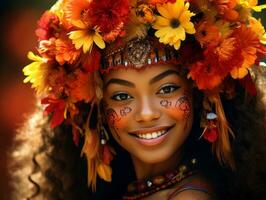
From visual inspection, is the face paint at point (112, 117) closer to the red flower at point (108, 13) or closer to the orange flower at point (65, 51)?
the orange flower at point (65, 51)

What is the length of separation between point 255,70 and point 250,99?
0.47 ft

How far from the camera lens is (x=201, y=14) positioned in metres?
3.16

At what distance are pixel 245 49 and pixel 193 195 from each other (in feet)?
2.27

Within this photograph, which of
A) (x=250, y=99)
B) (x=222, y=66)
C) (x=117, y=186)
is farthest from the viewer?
(x=117, y=186)

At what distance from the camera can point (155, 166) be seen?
3.48m

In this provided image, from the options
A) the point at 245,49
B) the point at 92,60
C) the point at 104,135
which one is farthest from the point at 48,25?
the point at 245,49

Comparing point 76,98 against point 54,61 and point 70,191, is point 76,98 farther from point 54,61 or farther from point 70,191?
point 70,191

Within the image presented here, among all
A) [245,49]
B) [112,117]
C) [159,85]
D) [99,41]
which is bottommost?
[112,117]

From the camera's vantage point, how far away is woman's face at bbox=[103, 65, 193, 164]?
325cm

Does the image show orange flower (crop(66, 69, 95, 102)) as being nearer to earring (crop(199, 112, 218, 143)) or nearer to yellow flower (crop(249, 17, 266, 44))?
earring (crop(199, 112, 218, 143))

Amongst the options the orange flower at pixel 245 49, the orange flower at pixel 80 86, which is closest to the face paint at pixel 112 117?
the orange flower at pixel 80 86

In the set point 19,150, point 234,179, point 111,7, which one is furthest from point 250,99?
point 19,150

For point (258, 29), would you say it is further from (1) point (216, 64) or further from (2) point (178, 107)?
(2) point (178, 107)

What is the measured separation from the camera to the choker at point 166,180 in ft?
11.0
